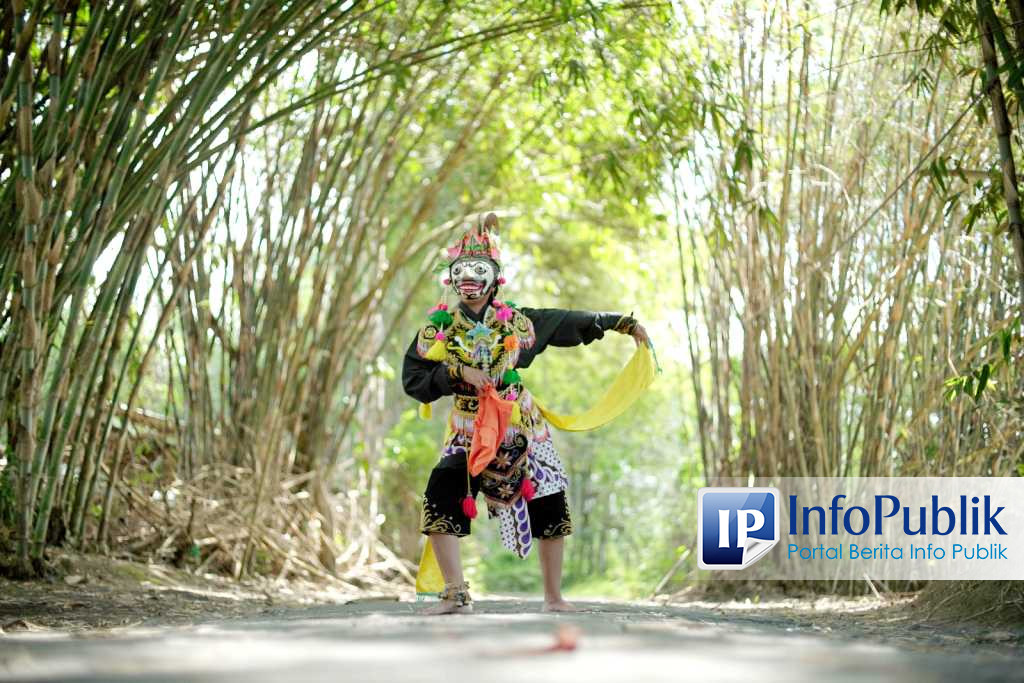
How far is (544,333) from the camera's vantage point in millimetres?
3439

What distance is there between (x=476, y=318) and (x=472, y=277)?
12 centimetres

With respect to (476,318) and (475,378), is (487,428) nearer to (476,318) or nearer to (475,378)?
(475,378)

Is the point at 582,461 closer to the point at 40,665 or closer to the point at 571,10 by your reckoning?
the point at 571,10

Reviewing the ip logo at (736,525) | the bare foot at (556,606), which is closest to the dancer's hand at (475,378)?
the bare foot at (556,606)

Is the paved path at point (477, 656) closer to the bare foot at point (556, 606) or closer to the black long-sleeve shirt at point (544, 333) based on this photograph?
the bare foot at point (556, 606)

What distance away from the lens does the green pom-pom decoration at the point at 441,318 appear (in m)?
3.33

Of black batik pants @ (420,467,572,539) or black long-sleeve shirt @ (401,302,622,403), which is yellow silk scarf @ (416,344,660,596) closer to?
black long-sleeve shirt @ (401,302,622,403)

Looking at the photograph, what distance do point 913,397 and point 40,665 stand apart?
143 inches

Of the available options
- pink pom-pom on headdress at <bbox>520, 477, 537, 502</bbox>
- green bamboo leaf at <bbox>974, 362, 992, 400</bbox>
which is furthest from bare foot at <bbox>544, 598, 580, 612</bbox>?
green bamboo leaf at <bbox>974, 362, 992, 400</bbox>

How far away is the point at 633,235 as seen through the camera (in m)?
8.78

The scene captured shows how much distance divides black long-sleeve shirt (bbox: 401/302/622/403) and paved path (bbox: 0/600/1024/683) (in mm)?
1004

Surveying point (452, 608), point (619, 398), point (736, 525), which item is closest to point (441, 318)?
point (619, 398)

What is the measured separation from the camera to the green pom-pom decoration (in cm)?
333

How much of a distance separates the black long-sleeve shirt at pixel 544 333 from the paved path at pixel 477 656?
1.00 meters
